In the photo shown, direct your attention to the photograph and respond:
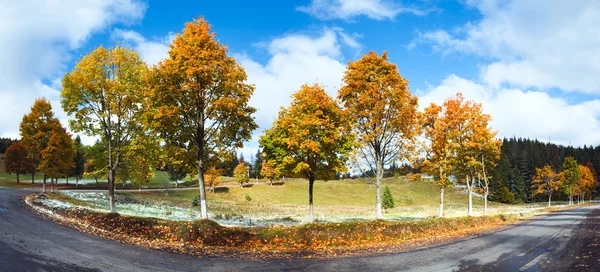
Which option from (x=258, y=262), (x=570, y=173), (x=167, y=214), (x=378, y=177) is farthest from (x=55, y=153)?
(x=570, y=173)

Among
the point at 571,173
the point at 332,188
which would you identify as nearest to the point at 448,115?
the point at 332,188

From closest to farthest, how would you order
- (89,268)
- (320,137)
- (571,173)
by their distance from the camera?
(89,268) → (320,137) → (571,173)

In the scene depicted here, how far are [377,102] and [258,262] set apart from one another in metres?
13.3

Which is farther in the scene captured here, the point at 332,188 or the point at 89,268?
the point at 332,188

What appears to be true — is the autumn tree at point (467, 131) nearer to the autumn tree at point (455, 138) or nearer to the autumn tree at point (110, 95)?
the autumn tree at point (455, 138)

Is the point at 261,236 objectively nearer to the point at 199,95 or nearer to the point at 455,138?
the point at 199,95

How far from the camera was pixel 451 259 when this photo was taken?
42.3 feet

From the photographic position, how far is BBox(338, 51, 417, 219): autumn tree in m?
21.6

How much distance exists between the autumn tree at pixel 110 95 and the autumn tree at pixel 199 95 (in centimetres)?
488

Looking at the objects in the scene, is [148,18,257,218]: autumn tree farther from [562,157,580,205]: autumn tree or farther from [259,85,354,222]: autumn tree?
[562,157,580,205]: autumn tree

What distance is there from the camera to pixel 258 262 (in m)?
12.7

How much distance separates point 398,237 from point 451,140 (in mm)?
18082

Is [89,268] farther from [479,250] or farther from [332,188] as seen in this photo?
[332,188]

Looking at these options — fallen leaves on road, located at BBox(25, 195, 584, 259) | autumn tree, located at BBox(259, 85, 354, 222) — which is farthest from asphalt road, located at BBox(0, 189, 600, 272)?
autumn tree, located at BBox(259, 85, 354, 222)
